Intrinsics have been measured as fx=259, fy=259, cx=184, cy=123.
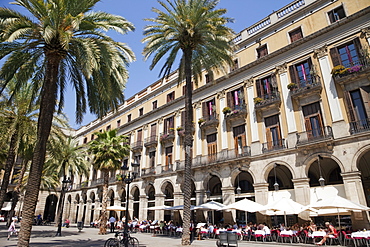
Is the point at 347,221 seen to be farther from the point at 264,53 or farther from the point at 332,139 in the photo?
the point at 264,53

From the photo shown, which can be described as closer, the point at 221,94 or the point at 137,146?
the point at 221,94

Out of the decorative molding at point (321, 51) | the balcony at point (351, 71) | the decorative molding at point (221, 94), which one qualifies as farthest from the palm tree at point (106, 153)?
the balcony at point (351, 71)

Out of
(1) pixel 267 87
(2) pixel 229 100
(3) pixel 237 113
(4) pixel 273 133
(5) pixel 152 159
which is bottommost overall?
(4) pixel 273 133

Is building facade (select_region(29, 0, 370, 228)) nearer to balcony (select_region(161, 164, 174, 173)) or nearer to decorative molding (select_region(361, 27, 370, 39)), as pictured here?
decorative molding (select_region(361, 27, 370, 39))

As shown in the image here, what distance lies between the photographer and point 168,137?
101ft

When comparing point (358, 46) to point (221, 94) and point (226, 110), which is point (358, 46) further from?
point (221, 94)

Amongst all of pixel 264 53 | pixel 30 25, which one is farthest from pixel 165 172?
pixel 30 25

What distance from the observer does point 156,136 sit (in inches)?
1313

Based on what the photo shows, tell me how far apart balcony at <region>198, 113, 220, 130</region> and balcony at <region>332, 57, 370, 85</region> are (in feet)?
36.4

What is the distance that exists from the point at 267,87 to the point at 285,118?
11.3ft

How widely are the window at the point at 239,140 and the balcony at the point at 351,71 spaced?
28.2ft

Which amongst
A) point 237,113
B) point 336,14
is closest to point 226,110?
point 237,113

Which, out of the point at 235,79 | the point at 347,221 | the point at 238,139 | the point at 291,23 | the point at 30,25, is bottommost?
the point at 347,221

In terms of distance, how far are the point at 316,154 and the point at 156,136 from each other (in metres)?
19.9
